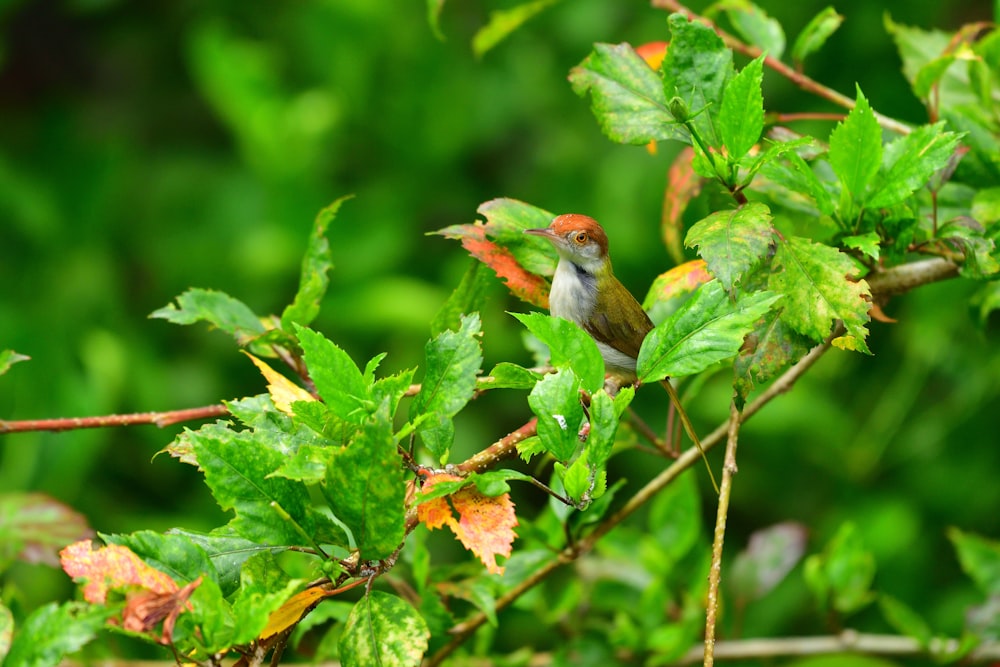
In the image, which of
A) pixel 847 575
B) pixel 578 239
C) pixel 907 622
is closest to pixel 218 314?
pixel 578 239

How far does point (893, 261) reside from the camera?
1591mm

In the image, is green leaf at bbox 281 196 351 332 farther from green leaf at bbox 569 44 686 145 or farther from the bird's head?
green leaf at bbox 569 44 686 145

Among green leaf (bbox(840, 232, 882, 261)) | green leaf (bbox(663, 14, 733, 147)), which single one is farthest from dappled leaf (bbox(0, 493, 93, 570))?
green leaf (bbox(840, 232, 882, 261))

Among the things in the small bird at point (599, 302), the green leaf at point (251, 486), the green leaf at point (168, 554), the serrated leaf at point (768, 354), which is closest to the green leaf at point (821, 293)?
the serrated leaf at point (768, 354)

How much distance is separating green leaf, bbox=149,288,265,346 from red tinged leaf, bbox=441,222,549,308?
406 mm

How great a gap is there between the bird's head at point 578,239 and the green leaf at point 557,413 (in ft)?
1.39

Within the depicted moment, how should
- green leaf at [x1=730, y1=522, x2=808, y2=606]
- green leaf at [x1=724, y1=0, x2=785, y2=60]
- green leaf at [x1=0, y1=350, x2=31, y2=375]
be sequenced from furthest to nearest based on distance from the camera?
green leaf at [x1=730, y1=522, x2=808, y2=606]
green leaf at [x1=724, y1=0, x2=785, y2=60]
green leaf at [x1=0, y1=350, x2=31, y2=375]

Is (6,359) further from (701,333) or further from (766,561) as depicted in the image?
(766,561)

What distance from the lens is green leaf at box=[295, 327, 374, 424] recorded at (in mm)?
1233

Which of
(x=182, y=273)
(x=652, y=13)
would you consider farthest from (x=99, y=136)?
(x=652, y=13)

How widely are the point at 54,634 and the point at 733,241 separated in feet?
2.87

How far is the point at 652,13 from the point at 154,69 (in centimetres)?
258

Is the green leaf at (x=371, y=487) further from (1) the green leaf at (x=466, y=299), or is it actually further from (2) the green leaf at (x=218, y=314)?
(2) the green leaf at (x=218, y=314)

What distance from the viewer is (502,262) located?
1609 millimetres
